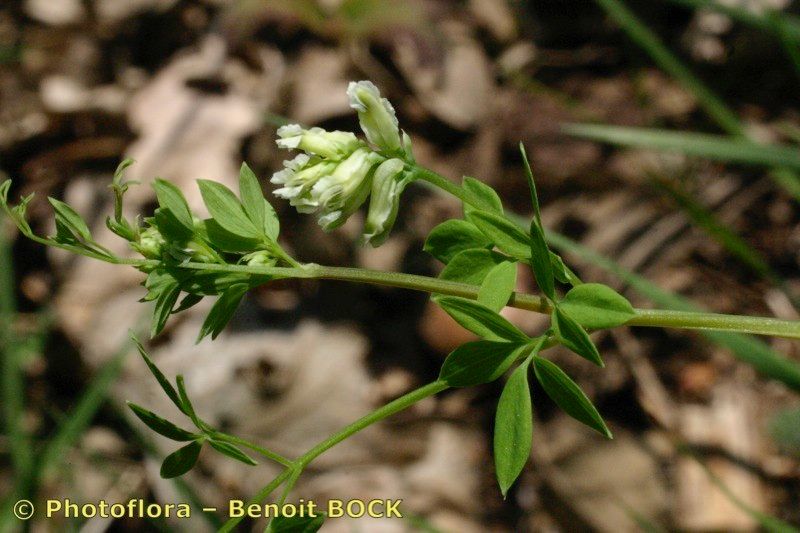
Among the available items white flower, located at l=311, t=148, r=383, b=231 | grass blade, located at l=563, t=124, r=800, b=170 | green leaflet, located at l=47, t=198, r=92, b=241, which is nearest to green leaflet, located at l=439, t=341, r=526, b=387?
white flower, located at l=311, t=148, r=383, b=231

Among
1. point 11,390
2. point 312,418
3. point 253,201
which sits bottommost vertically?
point 312,418

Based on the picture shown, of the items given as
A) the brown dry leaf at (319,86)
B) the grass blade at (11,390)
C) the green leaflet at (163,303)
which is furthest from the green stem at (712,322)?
the brown dry leaf at (319,86)

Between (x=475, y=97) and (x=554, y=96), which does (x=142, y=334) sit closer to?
(x=475, y=97)

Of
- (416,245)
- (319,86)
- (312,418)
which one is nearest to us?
(312,418)

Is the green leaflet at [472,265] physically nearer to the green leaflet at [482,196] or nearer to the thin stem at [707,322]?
the green leaflet at [482,196]

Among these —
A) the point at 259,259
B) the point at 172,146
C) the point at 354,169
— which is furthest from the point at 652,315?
the point at 172,146

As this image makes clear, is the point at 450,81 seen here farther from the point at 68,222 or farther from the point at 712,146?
the point at 68,222
